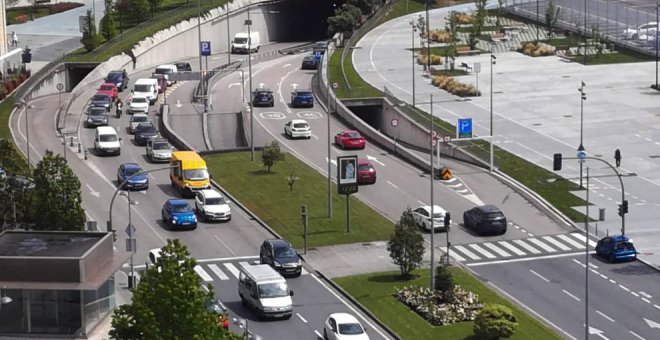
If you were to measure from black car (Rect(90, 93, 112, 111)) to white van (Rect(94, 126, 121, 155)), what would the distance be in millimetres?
10964

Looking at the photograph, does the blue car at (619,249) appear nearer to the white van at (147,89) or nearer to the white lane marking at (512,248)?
the white lane marking at (512,248)

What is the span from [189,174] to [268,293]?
22.3 metres

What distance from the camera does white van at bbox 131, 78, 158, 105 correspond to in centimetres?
12000

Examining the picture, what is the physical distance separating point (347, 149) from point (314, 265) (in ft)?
83.6

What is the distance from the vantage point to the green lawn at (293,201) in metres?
86.2

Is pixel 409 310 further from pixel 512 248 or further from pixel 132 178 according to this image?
pixel 132 178

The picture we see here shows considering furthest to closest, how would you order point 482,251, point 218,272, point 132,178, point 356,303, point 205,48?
point 205,48
point 132,178
point 482,251
point 218,272
point 356,303

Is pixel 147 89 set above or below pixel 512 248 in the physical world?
above

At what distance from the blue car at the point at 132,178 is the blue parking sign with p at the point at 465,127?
19.6 m

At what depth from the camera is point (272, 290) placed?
71.8 metres

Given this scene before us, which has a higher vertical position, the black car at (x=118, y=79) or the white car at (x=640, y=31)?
the white car at (x=640, y=31)

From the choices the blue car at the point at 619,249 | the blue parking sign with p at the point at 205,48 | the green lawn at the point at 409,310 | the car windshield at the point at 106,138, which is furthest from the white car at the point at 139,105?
the blue car at the point at 619,249

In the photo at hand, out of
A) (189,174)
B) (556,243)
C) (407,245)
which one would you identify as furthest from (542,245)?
(189,174)

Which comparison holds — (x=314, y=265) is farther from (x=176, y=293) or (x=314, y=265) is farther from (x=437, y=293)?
(x=176, y=293)
